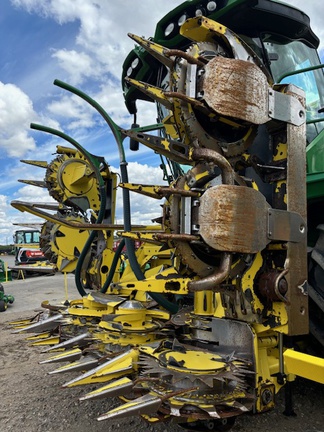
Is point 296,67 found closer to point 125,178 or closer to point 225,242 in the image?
point 125,178

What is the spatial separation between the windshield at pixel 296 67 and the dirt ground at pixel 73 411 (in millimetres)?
2266

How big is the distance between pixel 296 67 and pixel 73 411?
344 centimetres

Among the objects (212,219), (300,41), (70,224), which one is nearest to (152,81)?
(300,41)

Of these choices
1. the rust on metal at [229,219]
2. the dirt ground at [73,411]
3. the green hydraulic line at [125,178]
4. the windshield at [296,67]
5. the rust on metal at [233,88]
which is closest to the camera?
the rust on metal at [229,219]

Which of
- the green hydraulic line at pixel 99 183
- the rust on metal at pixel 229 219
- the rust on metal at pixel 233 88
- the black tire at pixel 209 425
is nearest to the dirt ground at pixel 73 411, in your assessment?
the black tire at pixel 209 425

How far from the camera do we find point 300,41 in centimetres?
351

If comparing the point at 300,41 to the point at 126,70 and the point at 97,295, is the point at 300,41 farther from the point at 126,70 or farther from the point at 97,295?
the point at 97,295

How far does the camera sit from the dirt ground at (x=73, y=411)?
2867 mm

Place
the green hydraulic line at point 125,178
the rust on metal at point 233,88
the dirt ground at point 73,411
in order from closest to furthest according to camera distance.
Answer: the rust on metal at point 233,88 → the dirt ground at point 73,411 → the green hydraulic line at point 125,178

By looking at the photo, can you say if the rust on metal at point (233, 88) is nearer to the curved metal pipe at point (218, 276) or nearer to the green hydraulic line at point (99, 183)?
the curved metal pipe at point (218, 276)

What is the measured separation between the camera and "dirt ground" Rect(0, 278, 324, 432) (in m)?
2.87

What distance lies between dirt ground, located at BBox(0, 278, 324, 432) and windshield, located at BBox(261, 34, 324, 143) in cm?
227

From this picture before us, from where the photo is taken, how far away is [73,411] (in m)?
3.20

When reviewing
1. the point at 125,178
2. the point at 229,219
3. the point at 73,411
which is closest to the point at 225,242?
the point at 229,219
